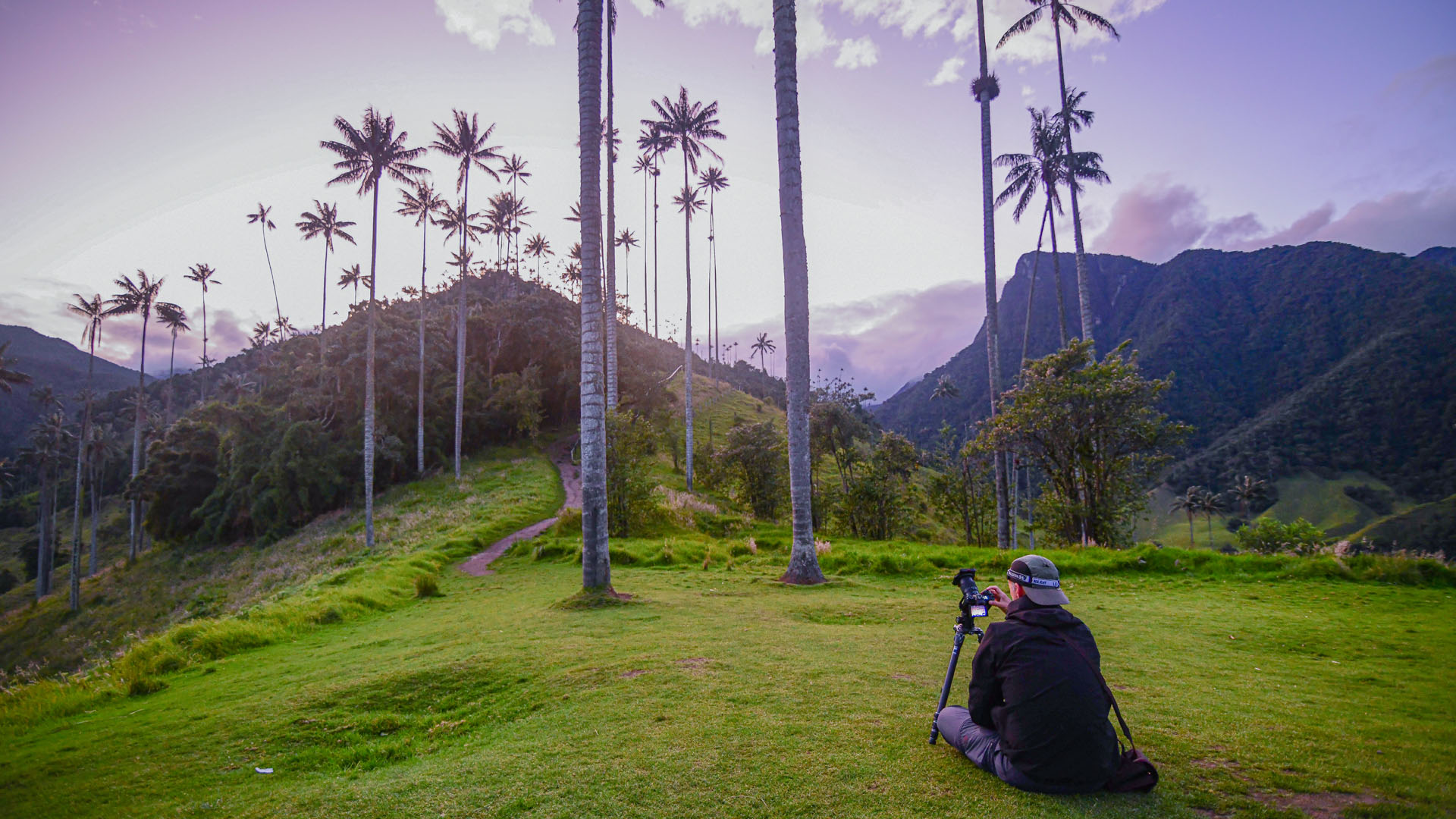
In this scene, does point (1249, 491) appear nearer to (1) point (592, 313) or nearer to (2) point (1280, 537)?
(2) point (1280, 537)

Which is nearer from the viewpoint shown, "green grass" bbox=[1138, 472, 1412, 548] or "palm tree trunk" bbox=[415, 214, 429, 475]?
"palm tree trunk" bbox=[415, 214, 429, 475]

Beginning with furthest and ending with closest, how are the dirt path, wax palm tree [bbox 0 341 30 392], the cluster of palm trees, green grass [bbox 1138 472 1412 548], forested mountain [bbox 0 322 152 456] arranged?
1. forested mountain [bbox 0 322 152 456]
2. green grass [bbox 1138 472 1412 548]
3. the cluster of palm trees
4. wax palm tree [bbox 0 341 30 392]
5. the dirt path

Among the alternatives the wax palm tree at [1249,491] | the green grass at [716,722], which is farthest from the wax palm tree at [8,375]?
the wax palm tree at [1249,491]

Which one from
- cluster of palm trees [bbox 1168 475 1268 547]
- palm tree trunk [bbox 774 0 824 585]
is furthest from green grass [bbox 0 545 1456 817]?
cluster of palm trees [bbox 1168 475 1268 547]

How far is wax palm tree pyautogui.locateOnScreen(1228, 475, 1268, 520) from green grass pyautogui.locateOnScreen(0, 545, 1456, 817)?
6945cm

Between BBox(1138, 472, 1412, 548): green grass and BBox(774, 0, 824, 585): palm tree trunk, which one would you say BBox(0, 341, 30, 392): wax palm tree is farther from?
BBox(1138, 472, 1412, 548): green grass

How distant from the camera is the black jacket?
11.4ft

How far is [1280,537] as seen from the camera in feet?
64.4

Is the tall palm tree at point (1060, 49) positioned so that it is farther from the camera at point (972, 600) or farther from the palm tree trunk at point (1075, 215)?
the camera at point (972, 600)

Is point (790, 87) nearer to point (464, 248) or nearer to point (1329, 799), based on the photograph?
point (1329, 799)

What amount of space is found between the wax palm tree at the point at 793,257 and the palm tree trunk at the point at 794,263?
2cm

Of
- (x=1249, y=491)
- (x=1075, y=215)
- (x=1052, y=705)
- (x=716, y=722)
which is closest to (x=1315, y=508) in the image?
(x=1249, y=491)

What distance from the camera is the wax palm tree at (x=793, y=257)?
13664mm

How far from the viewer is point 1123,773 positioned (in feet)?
11.6
